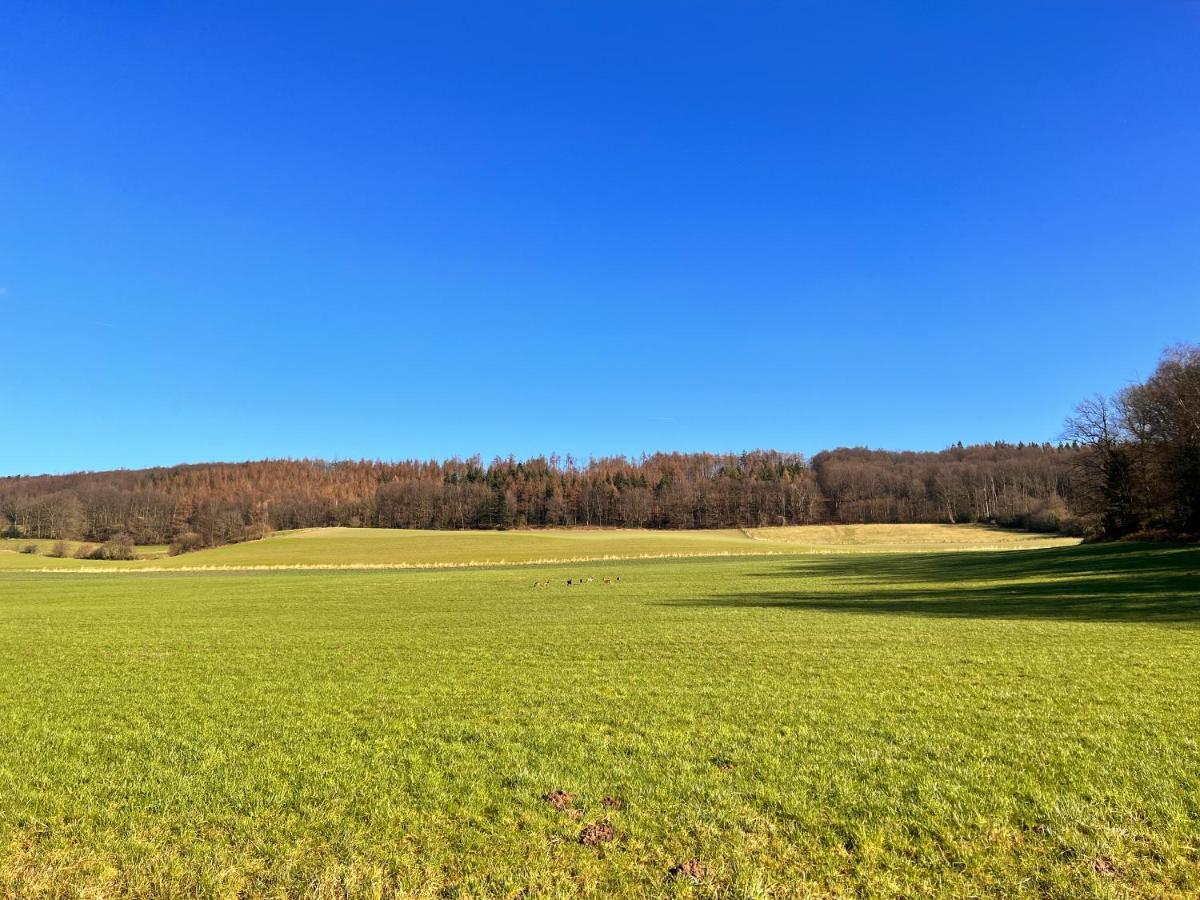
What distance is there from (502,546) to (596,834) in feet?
281

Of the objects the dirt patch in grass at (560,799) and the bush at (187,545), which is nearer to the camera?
the dirt patch in grass at (560,799)

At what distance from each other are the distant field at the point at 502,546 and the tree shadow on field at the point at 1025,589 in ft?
128

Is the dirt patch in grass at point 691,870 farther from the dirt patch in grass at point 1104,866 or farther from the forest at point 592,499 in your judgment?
the forest at point 592,499

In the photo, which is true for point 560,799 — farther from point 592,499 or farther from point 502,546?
point 592,499

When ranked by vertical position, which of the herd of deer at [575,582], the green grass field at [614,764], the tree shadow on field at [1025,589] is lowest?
the herd of deer at [575,582]

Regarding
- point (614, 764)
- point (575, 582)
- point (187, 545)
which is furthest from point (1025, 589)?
point (187, 545)

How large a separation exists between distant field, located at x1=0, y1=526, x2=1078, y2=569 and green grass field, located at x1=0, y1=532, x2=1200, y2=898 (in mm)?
62757

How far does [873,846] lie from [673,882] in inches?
72.4

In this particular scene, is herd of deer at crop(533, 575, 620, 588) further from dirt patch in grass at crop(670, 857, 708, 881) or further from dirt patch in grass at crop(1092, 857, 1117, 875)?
dirt patch in grass at crop(1092, 857, 1117, 875)

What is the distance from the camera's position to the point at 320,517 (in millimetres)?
167125

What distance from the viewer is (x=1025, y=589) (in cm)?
3155

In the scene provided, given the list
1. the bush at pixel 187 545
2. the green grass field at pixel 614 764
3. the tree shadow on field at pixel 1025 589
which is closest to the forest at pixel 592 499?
the bush at pixel 187 545

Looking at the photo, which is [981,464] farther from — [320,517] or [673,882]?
[673,882]

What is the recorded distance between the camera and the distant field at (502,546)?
78.8 meters
